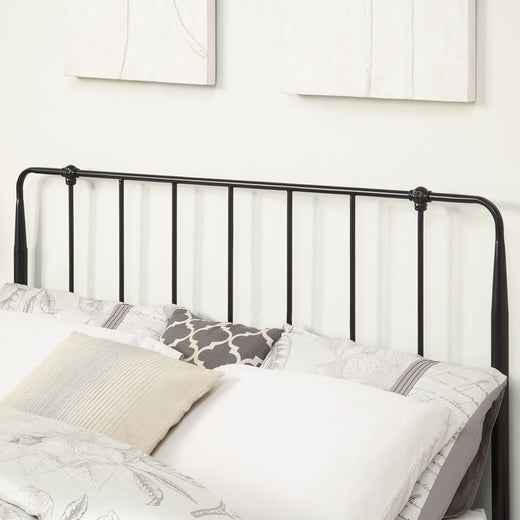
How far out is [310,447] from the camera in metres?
1.65

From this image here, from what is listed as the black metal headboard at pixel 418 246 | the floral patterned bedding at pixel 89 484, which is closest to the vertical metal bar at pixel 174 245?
the black metal headboard at pixel 418 246

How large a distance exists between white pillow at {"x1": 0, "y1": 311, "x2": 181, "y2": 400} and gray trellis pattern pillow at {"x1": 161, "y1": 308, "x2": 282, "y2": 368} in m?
0.05

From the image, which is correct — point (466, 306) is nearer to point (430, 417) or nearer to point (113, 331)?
point (430, 417)

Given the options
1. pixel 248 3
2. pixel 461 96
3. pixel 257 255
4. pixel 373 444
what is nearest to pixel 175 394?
pixel 373 444

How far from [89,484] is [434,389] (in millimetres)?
754

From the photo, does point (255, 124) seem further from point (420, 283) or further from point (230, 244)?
point (420, 283)

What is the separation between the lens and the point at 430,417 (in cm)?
173

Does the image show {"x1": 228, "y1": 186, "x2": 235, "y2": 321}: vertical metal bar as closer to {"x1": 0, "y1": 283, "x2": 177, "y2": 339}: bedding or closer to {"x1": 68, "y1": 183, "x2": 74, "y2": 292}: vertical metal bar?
{"x1": 0, "y1": 283, "x2": 177, "y2": 339}: bedding

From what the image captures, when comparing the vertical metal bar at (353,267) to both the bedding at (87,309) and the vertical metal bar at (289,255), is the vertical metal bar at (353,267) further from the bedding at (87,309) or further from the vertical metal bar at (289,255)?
the bedding at (87,309)

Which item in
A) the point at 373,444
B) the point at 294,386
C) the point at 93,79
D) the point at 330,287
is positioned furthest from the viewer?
the point at 93,79

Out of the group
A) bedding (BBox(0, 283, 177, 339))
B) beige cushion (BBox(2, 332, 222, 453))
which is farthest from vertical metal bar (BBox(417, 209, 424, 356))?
bedding (BBox(0, 283, 177, 339))

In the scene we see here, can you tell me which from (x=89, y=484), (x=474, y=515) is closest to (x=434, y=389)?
(x=474, y=515)

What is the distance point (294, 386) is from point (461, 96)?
0.71m

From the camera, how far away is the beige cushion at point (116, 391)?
1824mm
